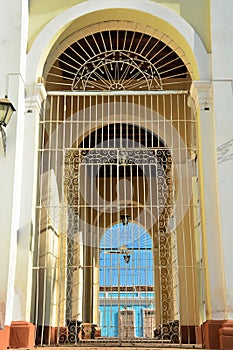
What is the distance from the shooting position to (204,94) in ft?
25.2

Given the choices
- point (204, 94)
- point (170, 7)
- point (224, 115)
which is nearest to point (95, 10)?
point (170, 7)

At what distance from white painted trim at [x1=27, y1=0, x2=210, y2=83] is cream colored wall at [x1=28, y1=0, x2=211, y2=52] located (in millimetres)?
95

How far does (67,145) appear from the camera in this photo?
10.2 m

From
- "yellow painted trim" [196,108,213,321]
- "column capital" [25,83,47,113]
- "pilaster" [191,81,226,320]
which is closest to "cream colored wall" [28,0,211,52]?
"column capital" [25,83,47,113]

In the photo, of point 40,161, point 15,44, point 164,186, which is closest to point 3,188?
point 40,161

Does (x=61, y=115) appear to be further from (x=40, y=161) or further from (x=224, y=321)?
(x=224, y=321)

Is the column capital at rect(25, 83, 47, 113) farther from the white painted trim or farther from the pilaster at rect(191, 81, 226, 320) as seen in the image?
the pilaster at rect(191, 81, 226, 320)

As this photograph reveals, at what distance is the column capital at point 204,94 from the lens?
7.64 m

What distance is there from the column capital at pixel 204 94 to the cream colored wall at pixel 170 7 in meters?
0.69

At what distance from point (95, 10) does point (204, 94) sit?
2.16 metres

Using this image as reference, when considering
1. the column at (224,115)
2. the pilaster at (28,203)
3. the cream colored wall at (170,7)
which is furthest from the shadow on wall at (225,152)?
the pilaster at (28,203)

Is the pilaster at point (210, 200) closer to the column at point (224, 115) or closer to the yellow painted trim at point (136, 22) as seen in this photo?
the column at point (224, 115)

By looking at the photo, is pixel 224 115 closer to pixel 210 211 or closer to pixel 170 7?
pixel 210 211

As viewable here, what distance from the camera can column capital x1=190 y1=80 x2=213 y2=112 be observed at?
25.1ft
